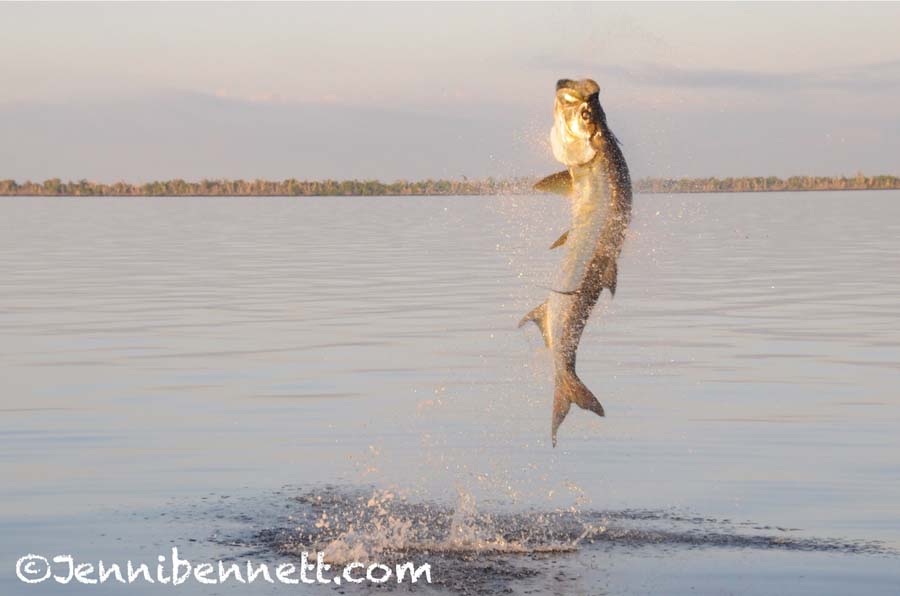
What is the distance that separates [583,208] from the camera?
449 inches

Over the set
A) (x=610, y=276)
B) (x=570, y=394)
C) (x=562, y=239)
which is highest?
(x=562, y=239)

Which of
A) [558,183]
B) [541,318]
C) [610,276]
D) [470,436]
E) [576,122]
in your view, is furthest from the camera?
[470,436]

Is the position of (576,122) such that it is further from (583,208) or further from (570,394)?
(570,394)

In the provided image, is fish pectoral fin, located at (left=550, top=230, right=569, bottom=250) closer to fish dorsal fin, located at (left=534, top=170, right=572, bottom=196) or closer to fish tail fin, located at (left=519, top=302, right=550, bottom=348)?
fish dorsal fin, located at (left=534, top=170, right=572, bottom=196)

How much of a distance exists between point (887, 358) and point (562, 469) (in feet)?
33.6

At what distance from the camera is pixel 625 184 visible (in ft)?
37.2

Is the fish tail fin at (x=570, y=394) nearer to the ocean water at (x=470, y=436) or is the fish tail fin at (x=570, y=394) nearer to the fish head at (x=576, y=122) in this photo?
the ocean water at (x=470, y=436)

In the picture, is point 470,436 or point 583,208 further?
point 470,436

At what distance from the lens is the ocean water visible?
13.7m

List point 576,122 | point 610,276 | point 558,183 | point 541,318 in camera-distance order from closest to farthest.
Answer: point 576,122 → point 558,183 → point 610,276 → point 541,318

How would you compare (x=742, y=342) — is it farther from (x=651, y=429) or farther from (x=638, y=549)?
(x=638, y=549)

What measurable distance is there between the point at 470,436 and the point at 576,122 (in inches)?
359

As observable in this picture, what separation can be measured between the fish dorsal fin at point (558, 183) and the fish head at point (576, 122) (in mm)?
102

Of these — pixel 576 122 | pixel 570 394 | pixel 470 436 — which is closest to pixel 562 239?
pixel 576 122
